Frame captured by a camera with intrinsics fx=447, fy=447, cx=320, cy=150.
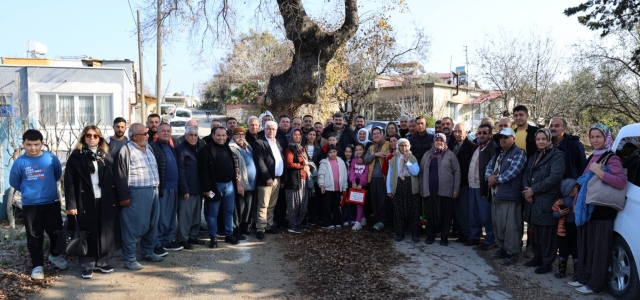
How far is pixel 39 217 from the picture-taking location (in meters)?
5.30

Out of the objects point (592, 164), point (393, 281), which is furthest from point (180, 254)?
point (592, 164)

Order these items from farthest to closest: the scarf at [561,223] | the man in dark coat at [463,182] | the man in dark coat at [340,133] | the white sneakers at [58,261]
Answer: the man in dark coat at [340,133]
the man in dark coat at [463,182]
the white sneakers at [58,261]
the scarf at [561,223]

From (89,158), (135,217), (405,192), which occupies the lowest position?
(135,217)

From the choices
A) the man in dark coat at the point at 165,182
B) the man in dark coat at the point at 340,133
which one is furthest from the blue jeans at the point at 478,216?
the man in dark coat at the point at 165,182

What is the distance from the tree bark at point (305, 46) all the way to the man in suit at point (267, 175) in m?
2.44

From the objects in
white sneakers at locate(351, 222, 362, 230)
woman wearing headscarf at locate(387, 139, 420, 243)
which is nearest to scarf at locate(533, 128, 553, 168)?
woman wearing headscarf at locate(387, 139, 420, 243)

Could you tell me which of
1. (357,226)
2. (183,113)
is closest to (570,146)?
(357,226)

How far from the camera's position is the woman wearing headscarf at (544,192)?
5.54 m

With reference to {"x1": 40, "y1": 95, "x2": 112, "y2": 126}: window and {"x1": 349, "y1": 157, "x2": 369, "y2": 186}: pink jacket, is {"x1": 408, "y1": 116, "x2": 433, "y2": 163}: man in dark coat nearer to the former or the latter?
{"x1": 349, "y1": 157, "x2": 369, "y2": 186}: pink jacket

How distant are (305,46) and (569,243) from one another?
20.7 ft

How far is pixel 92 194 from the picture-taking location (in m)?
5.32

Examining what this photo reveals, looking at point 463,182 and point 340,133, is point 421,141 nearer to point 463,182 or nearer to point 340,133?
point 463,182

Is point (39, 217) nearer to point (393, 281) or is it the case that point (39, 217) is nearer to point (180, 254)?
point (180, 254)

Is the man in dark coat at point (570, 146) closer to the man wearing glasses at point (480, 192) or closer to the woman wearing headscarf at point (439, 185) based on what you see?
the man wearing glasses at point (480, 192)
